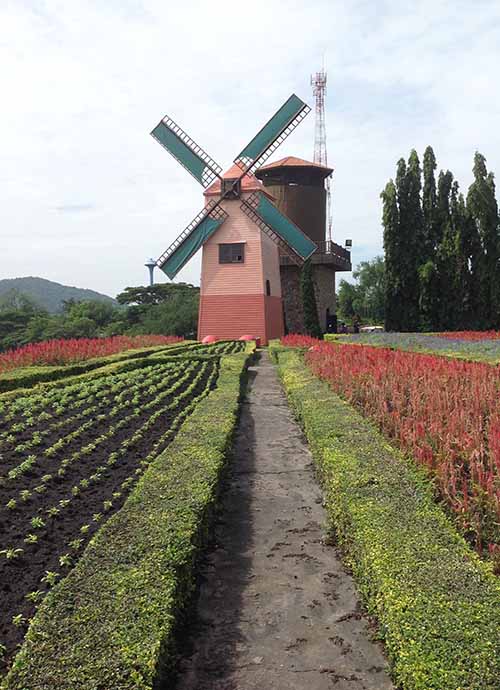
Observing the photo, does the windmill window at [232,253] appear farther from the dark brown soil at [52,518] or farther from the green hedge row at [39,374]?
the dark brown soil at [52,518]

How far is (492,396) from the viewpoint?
792cm

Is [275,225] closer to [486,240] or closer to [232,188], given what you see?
[232,188]

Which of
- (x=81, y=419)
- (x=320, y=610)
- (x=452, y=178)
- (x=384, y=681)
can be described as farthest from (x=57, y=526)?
(x=452, y=178)

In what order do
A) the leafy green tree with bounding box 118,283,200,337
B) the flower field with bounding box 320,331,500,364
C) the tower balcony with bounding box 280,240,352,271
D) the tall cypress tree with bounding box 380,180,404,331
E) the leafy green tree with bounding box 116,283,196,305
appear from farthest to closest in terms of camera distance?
the leafy green tree with bounding box 116,283,196,305
the leafy green tree with bounding box 118,283,200,337
the tall cypress tree with bounding box 380,180,404,331
the tower balcony with bounding box 280,240,352,271
the flower field with bounding box 320,331,500,364

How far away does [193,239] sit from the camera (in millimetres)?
28438

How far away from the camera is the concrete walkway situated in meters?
3.50

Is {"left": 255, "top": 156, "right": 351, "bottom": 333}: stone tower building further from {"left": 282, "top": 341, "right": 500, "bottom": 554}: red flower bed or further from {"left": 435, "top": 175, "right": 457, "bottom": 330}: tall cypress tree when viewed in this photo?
{"left": 282, "top": 341, "right": 500, "bottom": 554}: red flower bed

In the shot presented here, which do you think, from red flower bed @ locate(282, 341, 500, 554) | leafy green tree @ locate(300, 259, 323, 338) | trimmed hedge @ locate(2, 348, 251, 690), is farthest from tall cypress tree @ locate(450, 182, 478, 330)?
trimmed hedge @ locate(2, 348, 251, 690)

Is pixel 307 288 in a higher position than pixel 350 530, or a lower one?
higher

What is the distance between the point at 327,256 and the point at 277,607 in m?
29.8

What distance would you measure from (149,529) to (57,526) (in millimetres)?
868

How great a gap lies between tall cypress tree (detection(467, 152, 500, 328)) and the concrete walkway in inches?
1105

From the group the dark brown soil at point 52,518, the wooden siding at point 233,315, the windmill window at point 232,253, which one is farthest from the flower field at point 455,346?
the dark brown soil at point 52,518

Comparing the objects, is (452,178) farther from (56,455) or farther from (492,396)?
(56,455)
